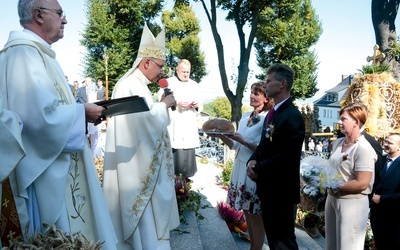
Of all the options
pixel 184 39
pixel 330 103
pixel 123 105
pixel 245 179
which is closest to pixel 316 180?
pixel 245 179

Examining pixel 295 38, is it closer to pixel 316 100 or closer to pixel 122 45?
pixel 122 45

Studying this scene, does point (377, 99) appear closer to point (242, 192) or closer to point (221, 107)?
point (242, 192)

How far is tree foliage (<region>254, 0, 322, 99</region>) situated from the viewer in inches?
1043

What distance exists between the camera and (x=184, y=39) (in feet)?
100

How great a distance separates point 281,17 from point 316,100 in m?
58.8

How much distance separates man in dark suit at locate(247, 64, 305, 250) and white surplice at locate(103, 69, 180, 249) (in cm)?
89

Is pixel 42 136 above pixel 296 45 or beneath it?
beneath

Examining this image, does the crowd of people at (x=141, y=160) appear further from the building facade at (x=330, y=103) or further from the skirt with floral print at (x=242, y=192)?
the building facade at (x=330, y=103)

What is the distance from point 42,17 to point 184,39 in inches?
1145

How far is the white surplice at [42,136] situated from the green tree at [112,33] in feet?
83.3

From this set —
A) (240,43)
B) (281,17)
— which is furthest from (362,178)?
(281,17)

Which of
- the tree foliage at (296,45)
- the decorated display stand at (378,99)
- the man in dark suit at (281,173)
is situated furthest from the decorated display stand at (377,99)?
the tree foliage at (296,45)

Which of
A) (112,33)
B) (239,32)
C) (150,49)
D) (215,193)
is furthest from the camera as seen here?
(112,33)

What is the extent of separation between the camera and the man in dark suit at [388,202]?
4098mm
